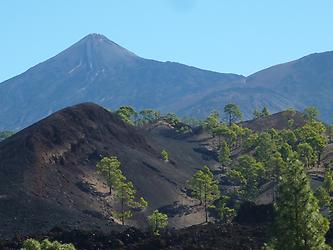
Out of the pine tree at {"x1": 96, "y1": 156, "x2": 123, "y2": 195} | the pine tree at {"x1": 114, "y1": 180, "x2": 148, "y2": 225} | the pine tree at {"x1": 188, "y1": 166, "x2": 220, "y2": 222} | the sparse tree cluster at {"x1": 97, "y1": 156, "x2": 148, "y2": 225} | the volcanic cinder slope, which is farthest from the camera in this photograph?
the pine tree at {"x1": 188, "y1": 166, "x2": 220, "y2": 222}

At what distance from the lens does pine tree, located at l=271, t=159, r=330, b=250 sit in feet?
100

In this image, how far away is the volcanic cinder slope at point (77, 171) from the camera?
3401 inches

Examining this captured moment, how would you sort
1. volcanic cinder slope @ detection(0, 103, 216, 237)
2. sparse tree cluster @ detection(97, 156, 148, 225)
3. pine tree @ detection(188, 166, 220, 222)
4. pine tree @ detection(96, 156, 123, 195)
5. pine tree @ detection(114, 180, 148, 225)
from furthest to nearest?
pine tree @ detection(188, 166, 220, 222) → pine tree @ detection(96, 156, 123, 195) → sparse tree cluster @ detection(97, 156, 148, 225) → pine tree @ detection(114, 180, 148, 225) → volcanic cinder slope @ detection(0, 103, 216, 237)

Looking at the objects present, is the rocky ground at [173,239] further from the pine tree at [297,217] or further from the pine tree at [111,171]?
the pine tree at [111,171]

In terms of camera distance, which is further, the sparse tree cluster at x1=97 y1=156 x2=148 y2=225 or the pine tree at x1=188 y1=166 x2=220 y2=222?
the pine tree at x1=188 y1=166 x2=220 y2=222

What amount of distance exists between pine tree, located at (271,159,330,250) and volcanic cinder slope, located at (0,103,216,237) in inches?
1968

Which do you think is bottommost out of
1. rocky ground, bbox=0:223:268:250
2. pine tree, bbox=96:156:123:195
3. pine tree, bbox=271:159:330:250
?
rocky ground, bbox=0:223:268:250

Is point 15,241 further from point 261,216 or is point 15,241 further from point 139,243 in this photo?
point 261,216

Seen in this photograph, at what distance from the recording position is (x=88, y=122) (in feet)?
452

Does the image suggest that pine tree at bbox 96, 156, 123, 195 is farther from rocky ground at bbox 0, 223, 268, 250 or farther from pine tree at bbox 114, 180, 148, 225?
rocky ground at bbox 0, 223, 268, 250

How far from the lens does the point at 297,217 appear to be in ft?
101

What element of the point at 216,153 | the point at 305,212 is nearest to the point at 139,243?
the point at 305,212

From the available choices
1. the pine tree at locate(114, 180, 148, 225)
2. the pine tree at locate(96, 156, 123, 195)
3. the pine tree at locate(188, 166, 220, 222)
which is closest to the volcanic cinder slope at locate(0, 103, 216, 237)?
the pine tree at locate(114, 180, 148, 225)

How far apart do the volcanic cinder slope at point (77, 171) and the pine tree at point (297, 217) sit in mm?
49990
